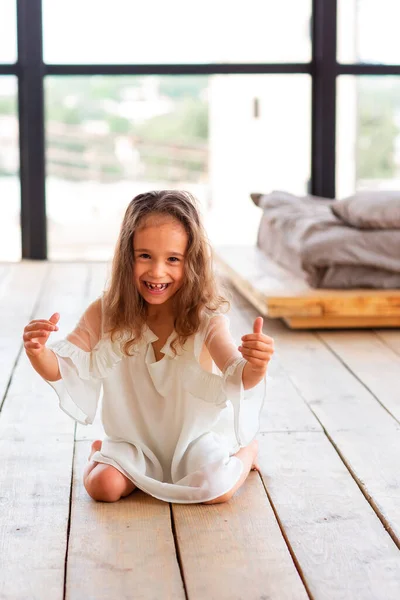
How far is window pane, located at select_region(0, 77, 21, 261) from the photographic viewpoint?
5.07 meters

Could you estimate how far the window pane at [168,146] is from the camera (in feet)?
16.2

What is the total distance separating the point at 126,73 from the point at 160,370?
11.4 feet

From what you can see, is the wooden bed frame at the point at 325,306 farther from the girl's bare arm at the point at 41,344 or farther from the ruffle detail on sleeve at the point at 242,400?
the girl's bare arm at the point at 41,344

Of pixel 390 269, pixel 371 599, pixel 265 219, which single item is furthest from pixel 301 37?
pixel 371 599

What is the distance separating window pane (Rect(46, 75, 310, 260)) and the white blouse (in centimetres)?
319

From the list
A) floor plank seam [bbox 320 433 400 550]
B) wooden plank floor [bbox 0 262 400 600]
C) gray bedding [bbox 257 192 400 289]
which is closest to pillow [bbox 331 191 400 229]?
gray bedding [bbox 257 192 400 289]

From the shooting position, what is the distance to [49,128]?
5102mm

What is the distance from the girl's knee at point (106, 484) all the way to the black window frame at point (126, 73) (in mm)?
3530

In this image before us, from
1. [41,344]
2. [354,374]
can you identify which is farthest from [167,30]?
[41,344]

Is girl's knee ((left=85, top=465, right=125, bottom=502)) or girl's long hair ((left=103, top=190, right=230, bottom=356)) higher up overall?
girl's long hair ((left=103, top=190, right=230, bottom=356))

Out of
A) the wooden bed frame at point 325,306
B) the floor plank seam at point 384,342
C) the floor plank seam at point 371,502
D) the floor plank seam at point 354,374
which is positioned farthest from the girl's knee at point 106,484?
the wooden bed frame at point 325,306

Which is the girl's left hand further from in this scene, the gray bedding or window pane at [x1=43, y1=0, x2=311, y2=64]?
window pane at [x1=43, y1=0, x2=311, y2=64]

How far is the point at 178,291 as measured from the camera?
1.81 m

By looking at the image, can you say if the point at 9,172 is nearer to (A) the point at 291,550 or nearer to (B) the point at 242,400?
(B) the point at 242,400
